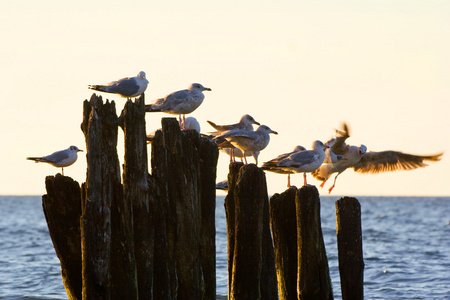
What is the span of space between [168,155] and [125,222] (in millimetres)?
1305

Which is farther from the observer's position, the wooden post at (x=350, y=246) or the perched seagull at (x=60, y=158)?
the perched seagull at (x=60, y=158)

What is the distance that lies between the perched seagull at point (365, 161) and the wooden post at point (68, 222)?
7.84m

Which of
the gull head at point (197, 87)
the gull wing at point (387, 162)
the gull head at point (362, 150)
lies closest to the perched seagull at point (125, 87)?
the gull head at point (197, 87)

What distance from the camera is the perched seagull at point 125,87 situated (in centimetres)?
1333

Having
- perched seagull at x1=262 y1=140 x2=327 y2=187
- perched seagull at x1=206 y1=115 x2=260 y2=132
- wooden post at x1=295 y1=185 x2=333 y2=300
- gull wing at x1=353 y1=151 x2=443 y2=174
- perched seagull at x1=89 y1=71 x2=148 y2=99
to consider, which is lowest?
wooden post at x1=295 y1=185 x2=333 y2=300

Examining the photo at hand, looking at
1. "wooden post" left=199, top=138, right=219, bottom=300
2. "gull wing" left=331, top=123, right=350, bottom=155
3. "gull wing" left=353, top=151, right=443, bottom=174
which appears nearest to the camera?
"wooden post" left=199, top=138, right=219, bottom=300

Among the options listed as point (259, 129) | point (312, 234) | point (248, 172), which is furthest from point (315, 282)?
point (259, 129)

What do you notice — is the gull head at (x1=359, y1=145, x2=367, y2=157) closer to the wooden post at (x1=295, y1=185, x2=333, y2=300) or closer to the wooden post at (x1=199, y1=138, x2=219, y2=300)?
the wooden post at (x1=295, y1=185, x2=333, y2=300)

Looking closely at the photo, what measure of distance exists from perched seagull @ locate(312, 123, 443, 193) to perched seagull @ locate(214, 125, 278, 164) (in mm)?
2834

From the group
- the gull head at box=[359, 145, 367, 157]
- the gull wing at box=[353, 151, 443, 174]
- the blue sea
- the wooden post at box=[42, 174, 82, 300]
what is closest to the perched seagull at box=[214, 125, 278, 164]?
the gull head at box=[359, 145, 367, 157]

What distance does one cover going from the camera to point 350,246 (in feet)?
36.9

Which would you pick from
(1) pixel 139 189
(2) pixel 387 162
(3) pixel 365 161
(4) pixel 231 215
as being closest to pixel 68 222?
(1) pixel 139 189

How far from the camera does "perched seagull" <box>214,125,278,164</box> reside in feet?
44.6

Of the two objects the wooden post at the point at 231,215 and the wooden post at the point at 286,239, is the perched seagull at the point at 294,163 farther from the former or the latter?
the wooden post at the point at 231,215
